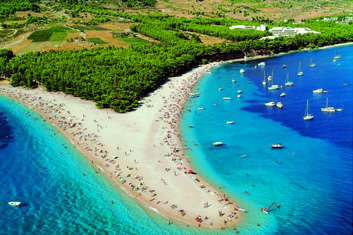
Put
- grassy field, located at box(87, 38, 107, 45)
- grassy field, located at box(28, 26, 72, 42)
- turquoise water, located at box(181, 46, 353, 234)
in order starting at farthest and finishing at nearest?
grassy field, located at box(28, 26, 72, 42) < grassy field, located at box(87, 38, 107, 45) < turquoise water, located at box(181, 46, 353, 234)

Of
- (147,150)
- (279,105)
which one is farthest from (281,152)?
(147,150)

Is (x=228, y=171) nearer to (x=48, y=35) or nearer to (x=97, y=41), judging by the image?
(x=97, y=41)

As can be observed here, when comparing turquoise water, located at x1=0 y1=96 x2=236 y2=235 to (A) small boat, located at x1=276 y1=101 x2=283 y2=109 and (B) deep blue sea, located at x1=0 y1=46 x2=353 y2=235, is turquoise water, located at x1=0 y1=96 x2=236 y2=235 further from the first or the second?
(A) small boat, located at x1=276 y1=101 x2=283 y2=109

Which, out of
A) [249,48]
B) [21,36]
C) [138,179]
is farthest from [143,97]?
[21,36]

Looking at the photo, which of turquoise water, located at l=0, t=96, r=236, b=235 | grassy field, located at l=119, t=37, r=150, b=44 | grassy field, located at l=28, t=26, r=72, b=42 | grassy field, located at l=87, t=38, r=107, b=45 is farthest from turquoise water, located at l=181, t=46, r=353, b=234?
grassy field, located at l=28, t=26, r=72, b=42

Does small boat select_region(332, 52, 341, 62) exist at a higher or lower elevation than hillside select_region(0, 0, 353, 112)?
lower

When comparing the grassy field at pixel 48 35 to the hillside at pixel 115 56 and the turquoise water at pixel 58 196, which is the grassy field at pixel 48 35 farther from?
the turquoise water at pixel 58 196
